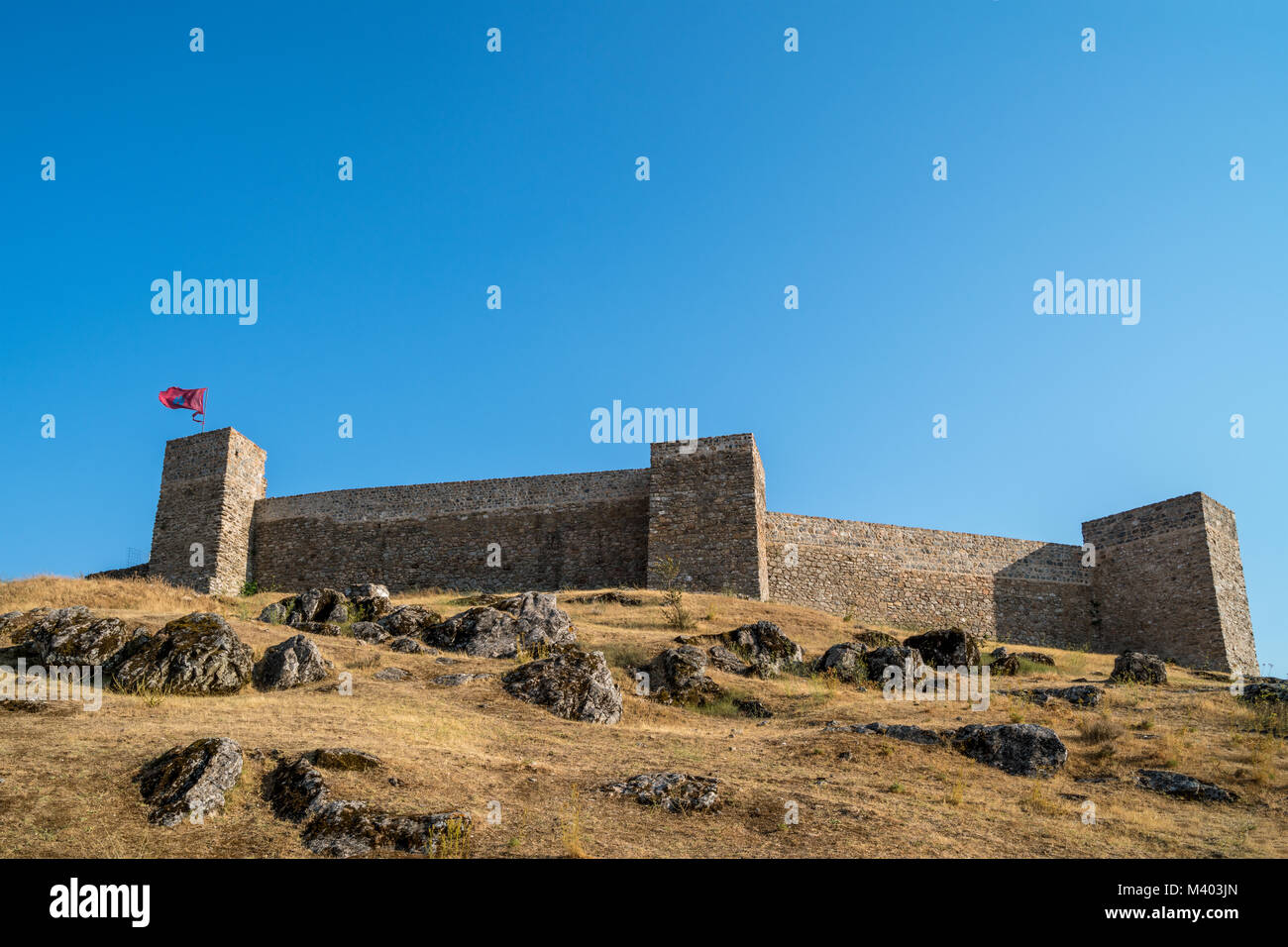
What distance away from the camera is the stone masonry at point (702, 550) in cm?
2639

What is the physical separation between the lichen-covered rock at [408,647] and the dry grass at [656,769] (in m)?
0.51

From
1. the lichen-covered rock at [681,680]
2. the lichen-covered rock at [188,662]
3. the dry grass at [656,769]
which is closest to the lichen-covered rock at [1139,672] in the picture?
the dry grass at [656,769]

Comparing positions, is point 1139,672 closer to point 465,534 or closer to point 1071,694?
point 1071,694

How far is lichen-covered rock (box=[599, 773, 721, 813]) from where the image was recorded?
9.16m

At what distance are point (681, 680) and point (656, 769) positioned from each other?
185 inches

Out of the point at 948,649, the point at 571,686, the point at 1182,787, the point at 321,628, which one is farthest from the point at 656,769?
the point at 321,628

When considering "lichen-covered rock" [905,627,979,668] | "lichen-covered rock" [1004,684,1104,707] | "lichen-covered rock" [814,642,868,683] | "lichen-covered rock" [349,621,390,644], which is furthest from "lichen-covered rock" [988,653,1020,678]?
"lichen-covered rock" [349,621,390,644]

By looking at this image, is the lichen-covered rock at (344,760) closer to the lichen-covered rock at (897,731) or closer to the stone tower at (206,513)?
the lichen-covered rock at (897,731)

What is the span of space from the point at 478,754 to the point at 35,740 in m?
4.72

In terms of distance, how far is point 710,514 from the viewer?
25953 millimetres

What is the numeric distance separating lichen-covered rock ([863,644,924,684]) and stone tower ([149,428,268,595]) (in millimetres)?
20437
